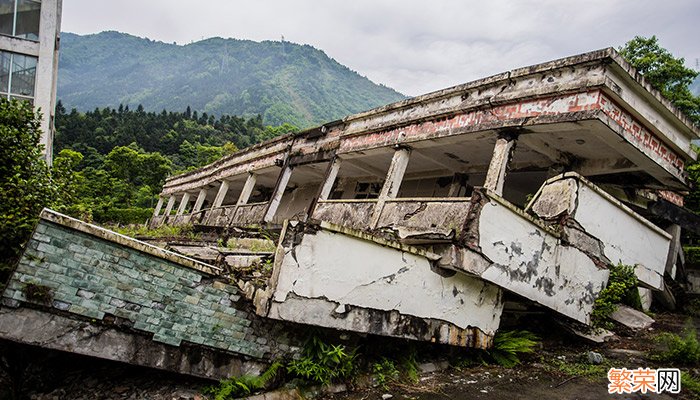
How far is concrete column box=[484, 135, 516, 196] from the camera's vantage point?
6.50 metres

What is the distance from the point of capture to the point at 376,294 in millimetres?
4742

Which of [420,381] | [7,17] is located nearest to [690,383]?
[420,381]

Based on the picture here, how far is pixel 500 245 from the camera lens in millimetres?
5414

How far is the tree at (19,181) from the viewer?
464 cm

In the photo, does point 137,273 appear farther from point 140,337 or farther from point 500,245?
point 500,245

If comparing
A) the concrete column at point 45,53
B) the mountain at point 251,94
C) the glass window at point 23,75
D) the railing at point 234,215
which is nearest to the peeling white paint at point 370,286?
the railing at point 234,215

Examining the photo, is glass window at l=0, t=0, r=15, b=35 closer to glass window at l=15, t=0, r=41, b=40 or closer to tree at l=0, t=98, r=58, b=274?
glass window at l=15, t=0, r=41, b=40

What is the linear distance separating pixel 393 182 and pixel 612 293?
413 centimetres

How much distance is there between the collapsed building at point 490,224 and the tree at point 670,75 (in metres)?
7.09

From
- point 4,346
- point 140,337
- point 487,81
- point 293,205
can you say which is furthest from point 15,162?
point 293,205

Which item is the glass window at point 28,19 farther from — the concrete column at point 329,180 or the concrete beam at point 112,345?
the concrete beam at point 112,345

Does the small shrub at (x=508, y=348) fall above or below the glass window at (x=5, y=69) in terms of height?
below

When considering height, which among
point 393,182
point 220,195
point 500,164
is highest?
point 500,164

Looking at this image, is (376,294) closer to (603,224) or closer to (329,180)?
(603,224)
